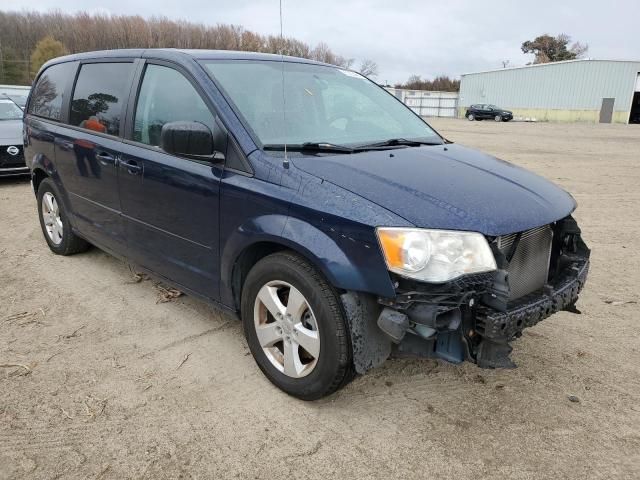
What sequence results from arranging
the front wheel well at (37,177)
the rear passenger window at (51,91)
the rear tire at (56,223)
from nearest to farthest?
the rear passenger window at (51,91)
the rear tire at (56,223)
the front wheel well at (37,177)

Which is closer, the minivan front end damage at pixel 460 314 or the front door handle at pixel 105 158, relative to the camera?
the minivan front end damage at pixel 460 314

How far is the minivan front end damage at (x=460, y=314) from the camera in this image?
88.9 inches

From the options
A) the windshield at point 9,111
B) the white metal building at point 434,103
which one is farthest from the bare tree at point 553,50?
the windshield at point 9,111

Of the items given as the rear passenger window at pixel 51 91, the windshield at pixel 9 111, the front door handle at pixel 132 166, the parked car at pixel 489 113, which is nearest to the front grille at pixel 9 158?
the windshield at pixel 9 111

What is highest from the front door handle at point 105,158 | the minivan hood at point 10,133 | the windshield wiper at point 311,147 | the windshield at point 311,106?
the windshield at point 311,106

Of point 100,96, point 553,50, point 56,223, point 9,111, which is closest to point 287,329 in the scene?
point 100,96

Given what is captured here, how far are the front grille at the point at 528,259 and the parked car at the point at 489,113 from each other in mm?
45062

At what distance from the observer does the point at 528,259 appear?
2662mm

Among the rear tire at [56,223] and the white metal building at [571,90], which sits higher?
the white metal building at [571,90]

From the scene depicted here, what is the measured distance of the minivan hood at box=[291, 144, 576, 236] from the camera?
2.36 meters

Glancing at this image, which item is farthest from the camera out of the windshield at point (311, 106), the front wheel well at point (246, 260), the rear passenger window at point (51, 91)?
the rear passenger window at point (51, 91)

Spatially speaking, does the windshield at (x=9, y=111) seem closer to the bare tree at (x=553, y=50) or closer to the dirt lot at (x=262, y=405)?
the dirt lot at (x=262, y=405)

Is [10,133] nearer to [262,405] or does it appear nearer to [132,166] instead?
[132,166]

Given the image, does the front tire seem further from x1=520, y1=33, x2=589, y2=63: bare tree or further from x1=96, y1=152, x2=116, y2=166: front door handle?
x1=520, y1=33, x2=589, y2=63: bare tree
